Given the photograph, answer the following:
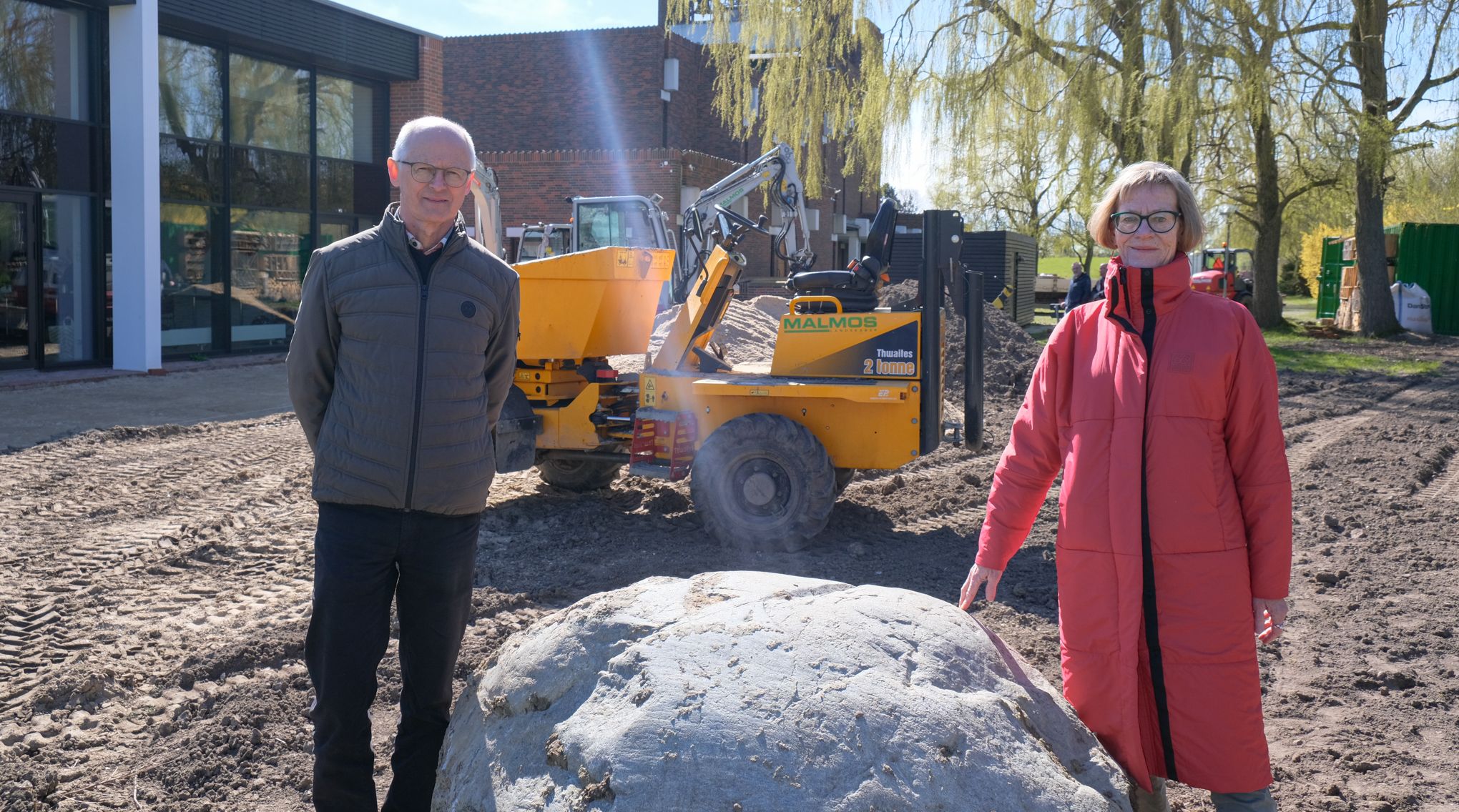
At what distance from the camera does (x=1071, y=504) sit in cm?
262

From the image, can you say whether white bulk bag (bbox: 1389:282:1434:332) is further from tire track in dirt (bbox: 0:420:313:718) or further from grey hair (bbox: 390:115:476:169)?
grey hair (bbox: 390:115:476:169)

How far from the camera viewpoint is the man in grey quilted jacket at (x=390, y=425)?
2.82 m

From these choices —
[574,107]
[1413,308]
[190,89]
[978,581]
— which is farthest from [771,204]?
[574,107]

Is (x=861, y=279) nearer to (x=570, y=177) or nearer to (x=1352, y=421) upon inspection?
(x=1352, y=421)

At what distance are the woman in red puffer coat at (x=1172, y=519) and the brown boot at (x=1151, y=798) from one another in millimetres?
54

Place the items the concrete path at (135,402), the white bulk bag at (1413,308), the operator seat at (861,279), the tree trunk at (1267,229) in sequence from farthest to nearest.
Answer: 1. the white bulk bag at (1413,308)
2. the tree trunk at (1267,229)
3. the concrete path at (135,402)
4. the operator seat at (861,279)

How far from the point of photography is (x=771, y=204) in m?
8.74

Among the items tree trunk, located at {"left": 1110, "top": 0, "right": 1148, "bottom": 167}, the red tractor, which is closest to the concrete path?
tree trunk, located at {"left": 1110, "top": 0, "right": 1148, "bottom": 167}

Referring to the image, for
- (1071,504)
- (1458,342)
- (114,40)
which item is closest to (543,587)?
(1071,504)

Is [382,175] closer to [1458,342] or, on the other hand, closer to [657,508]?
[657,508]

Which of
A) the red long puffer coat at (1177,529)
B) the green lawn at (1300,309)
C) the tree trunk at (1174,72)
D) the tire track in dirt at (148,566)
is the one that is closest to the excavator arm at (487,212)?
the tire track in dirt at (148,566)

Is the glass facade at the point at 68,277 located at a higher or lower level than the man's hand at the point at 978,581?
higher

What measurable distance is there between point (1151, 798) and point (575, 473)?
19.8ft

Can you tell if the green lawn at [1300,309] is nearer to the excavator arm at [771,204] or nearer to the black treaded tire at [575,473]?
the excavator arm at [771,204]
